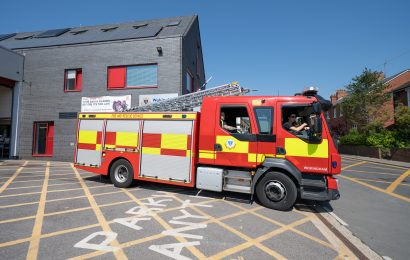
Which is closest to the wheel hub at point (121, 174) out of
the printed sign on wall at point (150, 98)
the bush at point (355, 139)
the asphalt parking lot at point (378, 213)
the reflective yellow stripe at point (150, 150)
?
the reflective yellow stripe at point (150, 150)

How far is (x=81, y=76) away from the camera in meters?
15.7

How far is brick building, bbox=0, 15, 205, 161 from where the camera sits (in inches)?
564

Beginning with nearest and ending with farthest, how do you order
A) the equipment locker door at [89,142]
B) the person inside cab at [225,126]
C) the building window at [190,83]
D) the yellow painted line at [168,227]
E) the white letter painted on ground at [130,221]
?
1. the yellow painted line at [168,227]
2. the white letter painted on ground at [130,221]
3. the person inside cab at [225,126]
4. the equipment locker door at [89,142]
5. the building window at [190,83]

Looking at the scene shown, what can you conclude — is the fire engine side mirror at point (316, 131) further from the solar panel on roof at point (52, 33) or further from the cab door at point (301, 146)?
the solar panel on roof at point (52, 33)

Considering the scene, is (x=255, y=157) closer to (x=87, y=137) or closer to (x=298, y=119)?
(x=298, y=119)

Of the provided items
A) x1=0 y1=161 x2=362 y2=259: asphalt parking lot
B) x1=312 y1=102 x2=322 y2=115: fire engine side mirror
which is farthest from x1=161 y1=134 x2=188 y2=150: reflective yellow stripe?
x1=312 y1=102 x2=322 y2=115: fire engine side mirror

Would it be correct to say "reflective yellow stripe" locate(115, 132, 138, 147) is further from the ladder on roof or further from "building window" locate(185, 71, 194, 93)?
"building window" locate(185, 71, 194, 93)

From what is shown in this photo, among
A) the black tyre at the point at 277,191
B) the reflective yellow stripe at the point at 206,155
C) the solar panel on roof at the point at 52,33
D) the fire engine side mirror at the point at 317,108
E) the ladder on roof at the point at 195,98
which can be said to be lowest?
the black tyre at the point at 277,191

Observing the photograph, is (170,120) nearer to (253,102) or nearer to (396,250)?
(253,102)

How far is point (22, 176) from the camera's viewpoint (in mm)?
9453

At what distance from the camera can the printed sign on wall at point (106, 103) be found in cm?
1448

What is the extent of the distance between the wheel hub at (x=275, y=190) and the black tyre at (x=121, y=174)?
167 inches

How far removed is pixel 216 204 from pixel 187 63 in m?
11.9

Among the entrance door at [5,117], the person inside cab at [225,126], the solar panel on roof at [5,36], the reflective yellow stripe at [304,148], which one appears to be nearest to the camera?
the reflective yellow stripe at [304,148]
